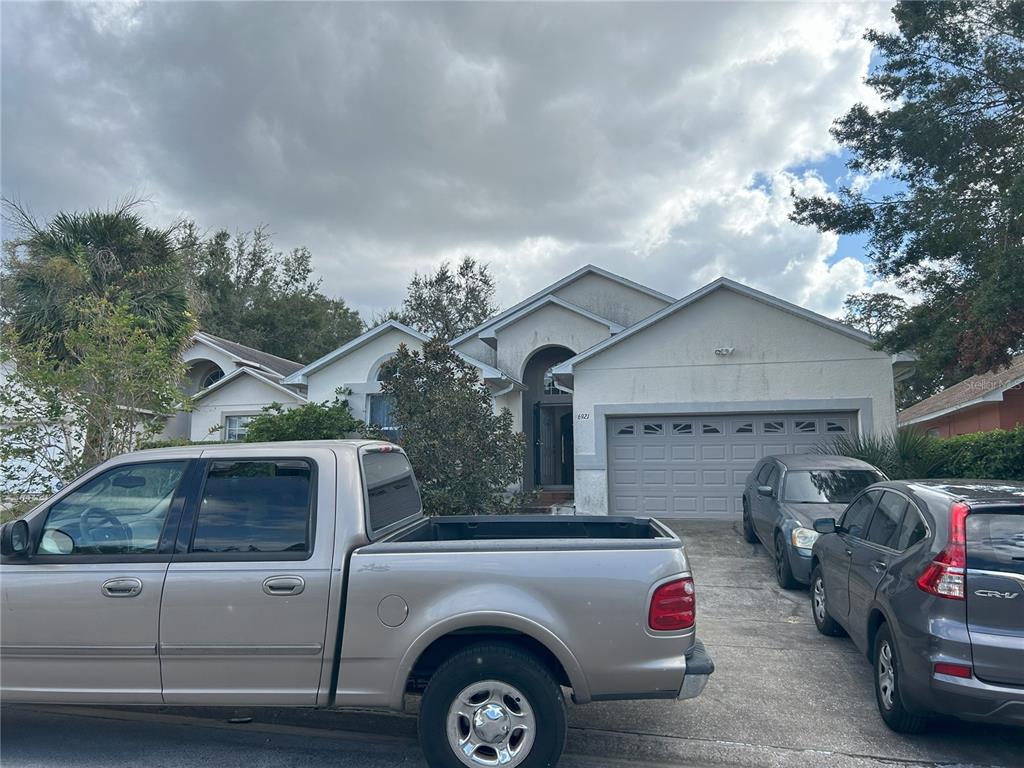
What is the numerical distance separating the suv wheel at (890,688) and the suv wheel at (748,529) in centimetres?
640

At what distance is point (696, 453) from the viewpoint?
14.0 m

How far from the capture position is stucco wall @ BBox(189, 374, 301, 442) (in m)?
18.4

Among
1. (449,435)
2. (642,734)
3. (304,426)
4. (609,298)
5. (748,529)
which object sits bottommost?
(642,734)

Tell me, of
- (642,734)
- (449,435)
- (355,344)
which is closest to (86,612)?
(642,734)

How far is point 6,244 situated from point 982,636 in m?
19.4

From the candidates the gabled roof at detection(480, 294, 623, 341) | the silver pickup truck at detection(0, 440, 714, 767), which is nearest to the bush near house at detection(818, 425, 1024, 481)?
the gabled roof at detection(480, 294, 623, 341)

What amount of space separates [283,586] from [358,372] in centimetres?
1384

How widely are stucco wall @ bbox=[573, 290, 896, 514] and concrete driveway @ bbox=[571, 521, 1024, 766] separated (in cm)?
710

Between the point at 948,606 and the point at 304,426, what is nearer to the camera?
the point at 948,606

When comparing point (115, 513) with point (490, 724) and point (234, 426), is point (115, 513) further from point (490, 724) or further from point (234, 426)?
point (234, 426)

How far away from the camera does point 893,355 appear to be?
42.0ft

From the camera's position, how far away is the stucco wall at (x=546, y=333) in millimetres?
17891

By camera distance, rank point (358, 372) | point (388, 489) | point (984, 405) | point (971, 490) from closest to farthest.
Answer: point (971, 490) → point (388, 489) → point (358, 372) → point (984, 405)

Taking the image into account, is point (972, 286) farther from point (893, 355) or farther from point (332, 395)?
point (332, 395)
